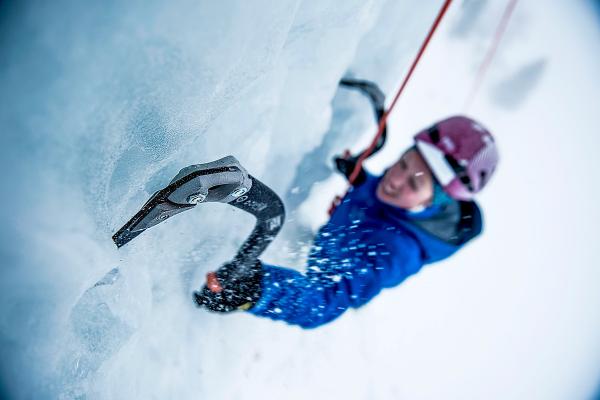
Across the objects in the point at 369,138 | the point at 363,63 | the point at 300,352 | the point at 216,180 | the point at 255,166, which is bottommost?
the point at 300,352

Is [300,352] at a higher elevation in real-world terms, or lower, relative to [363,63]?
lower

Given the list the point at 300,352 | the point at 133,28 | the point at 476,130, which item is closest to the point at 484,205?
the point at 476,130

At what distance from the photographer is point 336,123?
66.6 inches

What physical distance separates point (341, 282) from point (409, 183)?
1.43 feet

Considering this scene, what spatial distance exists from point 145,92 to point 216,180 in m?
0.22

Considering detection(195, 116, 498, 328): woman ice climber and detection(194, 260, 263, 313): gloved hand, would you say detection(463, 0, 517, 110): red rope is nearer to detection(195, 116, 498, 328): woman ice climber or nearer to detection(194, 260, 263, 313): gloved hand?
detection(195, 116, 498, 328): woman ice climber

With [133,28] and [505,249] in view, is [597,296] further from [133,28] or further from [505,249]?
[133,28]

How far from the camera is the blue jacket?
108 cm

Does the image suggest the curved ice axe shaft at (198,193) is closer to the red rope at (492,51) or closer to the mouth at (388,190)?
the mouth at (388,190)

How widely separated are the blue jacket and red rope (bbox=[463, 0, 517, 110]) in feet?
4.47

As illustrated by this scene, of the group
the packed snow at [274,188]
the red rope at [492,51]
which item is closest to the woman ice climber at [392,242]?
the packed snow at [274,188]

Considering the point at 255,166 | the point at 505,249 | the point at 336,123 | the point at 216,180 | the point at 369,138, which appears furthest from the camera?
the point at 505,249

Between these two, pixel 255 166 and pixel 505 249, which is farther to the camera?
pixel 505 249

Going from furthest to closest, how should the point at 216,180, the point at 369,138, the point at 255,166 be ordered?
1. the point at 369,138
2. the point at 255,166
3. the point at 216,180
